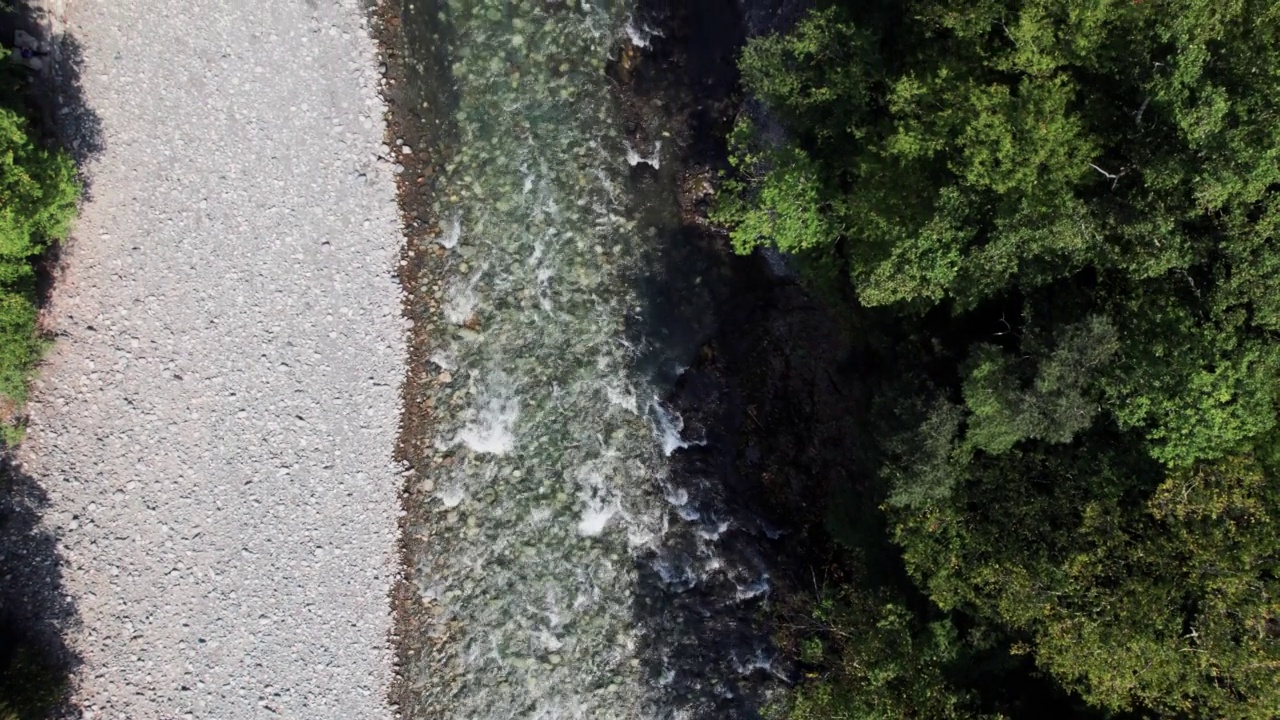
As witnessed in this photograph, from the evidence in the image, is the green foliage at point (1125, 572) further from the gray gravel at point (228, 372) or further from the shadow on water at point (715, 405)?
the gray gravel at point (228, 372)

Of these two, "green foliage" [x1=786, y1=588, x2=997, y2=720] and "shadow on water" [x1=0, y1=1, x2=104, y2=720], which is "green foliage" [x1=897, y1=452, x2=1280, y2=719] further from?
"shadow on water" [x1=0, y1=1, x2=104, y2=720]

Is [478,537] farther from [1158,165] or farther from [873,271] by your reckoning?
[1158,165]

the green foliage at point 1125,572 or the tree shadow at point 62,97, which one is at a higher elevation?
the tree shadow at point 62,97

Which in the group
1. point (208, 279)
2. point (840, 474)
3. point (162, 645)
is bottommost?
point (162, 645)

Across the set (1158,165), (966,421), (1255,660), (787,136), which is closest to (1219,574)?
(1255,660)

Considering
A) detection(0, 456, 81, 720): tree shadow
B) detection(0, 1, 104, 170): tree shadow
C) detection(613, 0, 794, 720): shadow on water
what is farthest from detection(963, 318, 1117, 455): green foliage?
detection(0, 456, 81, 720): tree shadow

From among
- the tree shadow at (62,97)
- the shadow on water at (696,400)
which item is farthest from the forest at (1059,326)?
the tree shadow at (62,97)

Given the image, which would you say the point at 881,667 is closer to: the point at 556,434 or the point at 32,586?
the point at 556,434
